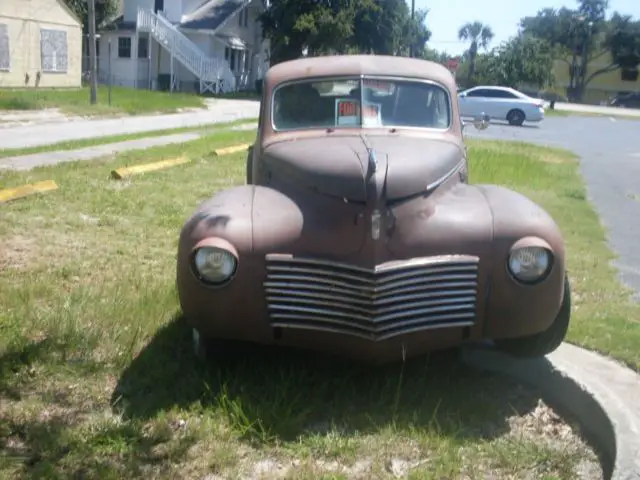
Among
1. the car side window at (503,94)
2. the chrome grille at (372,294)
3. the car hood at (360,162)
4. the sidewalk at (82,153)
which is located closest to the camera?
the chrome grille at (372,294)

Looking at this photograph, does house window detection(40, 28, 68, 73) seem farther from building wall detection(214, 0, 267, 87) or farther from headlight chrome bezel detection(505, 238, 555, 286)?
headlight chrome bezel detection(505, 238, 555, 286)

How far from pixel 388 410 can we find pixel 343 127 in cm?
202

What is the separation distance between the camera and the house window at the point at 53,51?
1247 inches

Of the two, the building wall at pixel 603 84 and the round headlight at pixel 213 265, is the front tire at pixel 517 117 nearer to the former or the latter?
the round headlight at pixel 213 265

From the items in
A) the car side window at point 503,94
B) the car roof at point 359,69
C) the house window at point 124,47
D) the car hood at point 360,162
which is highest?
the house window at point 124,47

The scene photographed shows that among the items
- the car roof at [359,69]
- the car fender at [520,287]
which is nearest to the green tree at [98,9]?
the car roof at [359,69]

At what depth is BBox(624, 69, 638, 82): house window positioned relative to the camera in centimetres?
7719

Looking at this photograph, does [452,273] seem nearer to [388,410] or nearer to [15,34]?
[388,410]

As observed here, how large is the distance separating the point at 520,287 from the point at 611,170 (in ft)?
43.0

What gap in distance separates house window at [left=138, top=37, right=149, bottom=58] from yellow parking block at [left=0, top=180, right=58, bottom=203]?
3318 cm

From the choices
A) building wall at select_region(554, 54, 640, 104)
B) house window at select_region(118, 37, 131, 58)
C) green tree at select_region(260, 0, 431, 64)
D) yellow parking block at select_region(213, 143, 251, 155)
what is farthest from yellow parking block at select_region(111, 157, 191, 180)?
building wall at select_region(554, 54, 640, 104)

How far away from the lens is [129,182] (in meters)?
10.4

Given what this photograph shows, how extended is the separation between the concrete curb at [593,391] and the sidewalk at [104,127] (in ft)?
39.4

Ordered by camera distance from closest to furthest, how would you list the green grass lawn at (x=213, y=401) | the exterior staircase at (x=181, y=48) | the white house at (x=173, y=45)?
the green grass lawn at (x=213, y=401)
the exterior staircase at (x=181, y=48)
the white house at (x=173, y=45)
